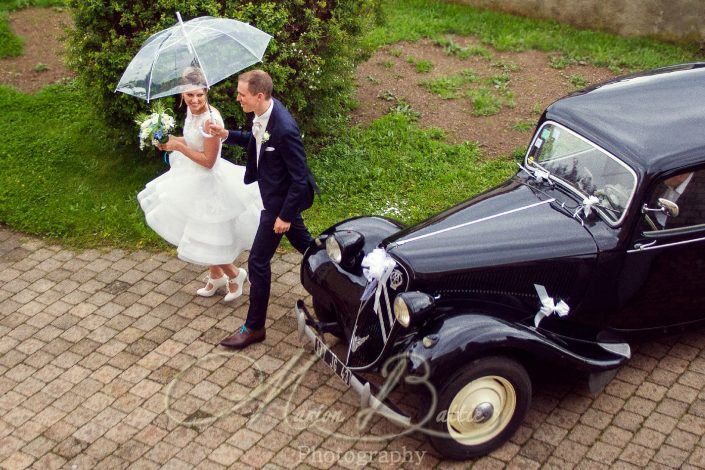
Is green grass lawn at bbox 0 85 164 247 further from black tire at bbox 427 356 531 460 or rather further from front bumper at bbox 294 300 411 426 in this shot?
black tire at bbox 427 356 531 460

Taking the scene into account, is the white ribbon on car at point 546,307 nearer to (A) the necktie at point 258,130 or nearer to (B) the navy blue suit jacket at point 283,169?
(B) the navy blue suit jacket at point 283,169

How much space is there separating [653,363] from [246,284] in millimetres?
3192

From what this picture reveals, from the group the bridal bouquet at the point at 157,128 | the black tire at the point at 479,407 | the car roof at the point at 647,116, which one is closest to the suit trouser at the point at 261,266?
the bridal bouquet at the point at 157,128

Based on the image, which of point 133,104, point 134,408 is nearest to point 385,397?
point 134,408

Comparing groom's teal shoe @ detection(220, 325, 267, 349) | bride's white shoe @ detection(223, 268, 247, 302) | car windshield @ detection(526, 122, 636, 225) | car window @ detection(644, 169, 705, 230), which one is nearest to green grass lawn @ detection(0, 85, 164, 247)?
bride's white shoe @ detection(223, 268, 247, 302)

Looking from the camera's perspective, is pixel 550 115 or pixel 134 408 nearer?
pixel 134 408

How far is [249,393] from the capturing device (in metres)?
5.55

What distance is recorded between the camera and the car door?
A: 5.18 metres

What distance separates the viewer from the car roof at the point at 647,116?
204 inches

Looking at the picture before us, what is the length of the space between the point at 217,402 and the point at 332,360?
0.89 metres

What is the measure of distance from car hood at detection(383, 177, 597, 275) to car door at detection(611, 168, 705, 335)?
1.19 feet

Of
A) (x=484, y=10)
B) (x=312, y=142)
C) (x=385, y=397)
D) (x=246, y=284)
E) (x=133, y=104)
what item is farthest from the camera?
(x=484, y=10)

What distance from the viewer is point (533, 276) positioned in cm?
513

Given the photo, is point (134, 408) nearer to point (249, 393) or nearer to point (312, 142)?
point (249, 393)
